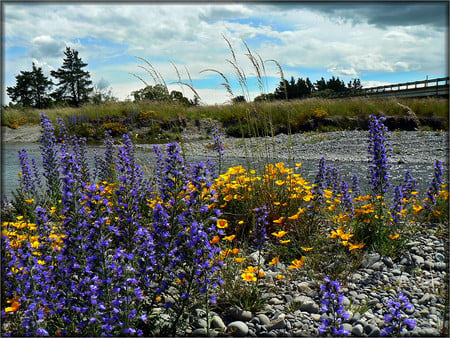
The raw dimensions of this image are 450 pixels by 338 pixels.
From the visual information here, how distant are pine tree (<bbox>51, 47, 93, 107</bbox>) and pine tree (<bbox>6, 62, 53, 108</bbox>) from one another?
1.12 metres

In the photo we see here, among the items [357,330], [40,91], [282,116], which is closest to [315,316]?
[357,330]

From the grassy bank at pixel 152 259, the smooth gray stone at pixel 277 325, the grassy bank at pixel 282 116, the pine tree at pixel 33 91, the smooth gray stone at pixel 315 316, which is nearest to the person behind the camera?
the grassy bank at pixel 152 259

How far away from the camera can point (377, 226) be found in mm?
3426

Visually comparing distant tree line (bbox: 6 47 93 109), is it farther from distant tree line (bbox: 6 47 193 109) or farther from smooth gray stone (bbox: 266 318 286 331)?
smooth gray stone (bbox: 266 318 286 331)

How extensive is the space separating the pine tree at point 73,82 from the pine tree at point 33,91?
1.12 m

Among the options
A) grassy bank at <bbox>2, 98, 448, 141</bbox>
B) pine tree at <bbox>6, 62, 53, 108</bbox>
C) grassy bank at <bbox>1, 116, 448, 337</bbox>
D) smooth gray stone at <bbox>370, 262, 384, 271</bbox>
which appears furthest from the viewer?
pine tree at <bbox>6, 62, 53, 108</bbox>

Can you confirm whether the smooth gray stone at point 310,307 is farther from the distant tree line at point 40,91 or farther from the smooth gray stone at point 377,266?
the distant tree line at point 40,91

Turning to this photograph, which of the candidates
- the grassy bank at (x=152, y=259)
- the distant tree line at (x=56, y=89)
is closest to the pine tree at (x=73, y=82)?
the distant tree line at (x=56, y=89)

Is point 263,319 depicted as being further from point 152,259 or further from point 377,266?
point 377,266

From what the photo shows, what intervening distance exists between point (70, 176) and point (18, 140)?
18.7 metres

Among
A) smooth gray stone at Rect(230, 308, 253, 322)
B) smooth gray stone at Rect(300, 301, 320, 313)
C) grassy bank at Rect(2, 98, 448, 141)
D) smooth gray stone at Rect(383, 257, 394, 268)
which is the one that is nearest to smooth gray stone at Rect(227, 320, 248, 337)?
smooth gray stone at Rect(230, 308, 253, 322)

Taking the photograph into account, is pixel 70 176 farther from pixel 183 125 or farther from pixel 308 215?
pixel 183 125

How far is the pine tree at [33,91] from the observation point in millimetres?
29016

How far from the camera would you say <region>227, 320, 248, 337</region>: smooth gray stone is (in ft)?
7.63
